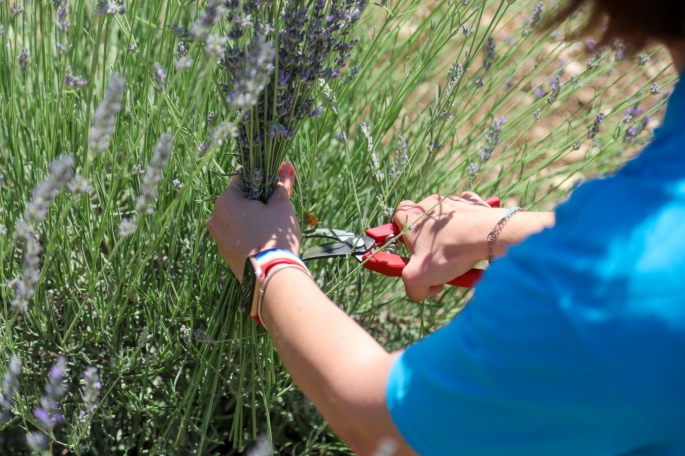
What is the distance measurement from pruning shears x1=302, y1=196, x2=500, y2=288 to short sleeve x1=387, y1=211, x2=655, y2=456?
53 centimetres

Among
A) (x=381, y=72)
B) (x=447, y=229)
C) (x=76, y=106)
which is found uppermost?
(x=381, y=72)

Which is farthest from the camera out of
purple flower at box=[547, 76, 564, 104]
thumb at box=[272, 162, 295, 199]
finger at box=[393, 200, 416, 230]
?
purple flower at box=[547, 76, 564, 104]

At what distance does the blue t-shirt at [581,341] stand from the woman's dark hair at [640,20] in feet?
0.30

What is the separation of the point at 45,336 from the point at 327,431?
0.72 metres

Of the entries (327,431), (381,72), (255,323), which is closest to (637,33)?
(255,323)

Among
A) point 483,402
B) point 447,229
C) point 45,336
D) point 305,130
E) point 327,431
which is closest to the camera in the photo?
point 483,402

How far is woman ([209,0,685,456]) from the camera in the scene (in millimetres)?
682

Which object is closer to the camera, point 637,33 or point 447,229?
point 637,33

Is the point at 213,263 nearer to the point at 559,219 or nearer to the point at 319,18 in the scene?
the point at 319,18

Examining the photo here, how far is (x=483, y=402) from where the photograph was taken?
0.74 m

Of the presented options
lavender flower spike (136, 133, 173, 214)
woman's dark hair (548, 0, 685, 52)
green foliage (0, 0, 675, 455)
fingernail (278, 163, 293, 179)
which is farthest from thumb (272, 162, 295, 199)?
woman's dark hair (548, 0, 685, 52)

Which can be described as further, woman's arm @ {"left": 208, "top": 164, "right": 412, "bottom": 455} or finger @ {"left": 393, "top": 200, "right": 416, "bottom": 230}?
finger @ {"left": 393, "top": 200, "right": 416, "bottom": 230}

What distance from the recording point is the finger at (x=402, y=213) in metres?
1.36

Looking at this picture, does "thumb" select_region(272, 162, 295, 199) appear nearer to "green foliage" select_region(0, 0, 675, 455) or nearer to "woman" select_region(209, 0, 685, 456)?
"green foliage" select_region(0, 0, 675, 455)
